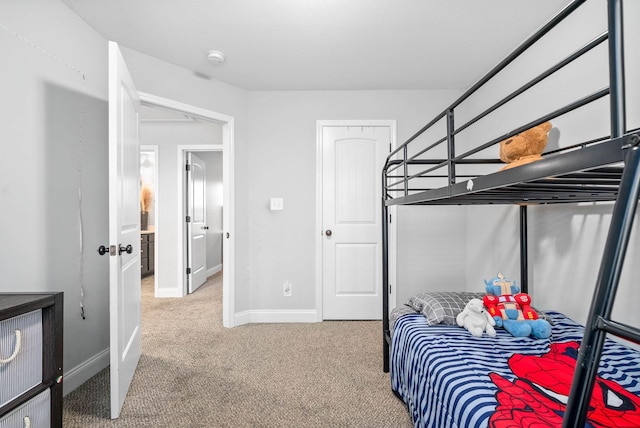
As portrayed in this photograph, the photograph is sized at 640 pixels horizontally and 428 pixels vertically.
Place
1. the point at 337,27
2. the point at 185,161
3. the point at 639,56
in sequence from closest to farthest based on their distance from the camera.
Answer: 1. the point at 639,56
2. the point at 337,27
3. the point at 185,161

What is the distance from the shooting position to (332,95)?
328 cm

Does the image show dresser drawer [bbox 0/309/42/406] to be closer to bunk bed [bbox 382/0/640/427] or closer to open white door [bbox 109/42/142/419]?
open white door [bbox 109/42/142/419]

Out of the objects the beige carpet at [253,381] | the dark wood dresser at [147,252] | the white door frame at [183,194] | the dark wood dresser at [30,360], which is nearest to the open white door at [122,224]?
the beige carpet at [253,381]

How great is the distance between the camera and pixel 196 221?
181 inches

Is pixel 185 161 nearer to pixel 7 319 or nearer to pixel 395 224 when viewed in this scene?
pixel 395 224

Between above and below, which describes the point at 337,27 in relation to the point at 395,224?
above

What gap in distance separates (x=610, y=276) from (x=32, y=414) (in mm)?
1835

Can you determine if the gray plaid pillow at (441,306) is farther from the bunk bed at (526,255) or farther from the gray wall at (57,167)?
the gray wall at (57,167)

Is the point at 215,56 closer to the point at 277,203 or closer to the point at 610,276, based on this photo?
the point at 277,203

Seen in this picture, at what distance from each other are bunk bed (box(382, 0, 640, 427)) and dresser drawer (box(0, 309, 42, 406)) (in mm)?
1544

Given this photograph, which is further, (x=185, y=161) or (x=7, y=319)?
(x=185, y=161)

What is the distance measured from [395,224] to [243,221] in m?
1.53

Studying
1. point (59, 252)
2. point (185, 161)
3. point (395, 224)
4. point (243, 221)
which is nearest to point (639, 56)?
point (395, 224)

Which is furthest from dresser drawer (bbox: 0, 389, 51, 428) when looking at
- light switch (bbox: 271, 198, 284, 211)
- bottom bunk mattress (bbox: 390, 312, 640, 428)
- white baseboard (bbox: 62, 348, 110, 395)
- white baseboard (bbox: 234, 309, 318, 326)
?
light switch (bbox: 271, 198, 284, 211)
